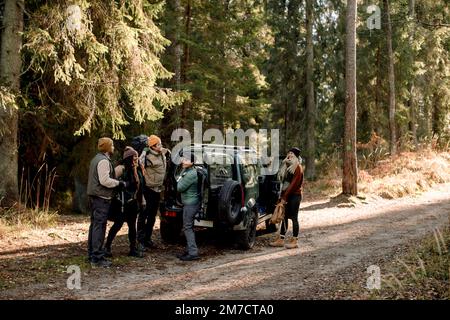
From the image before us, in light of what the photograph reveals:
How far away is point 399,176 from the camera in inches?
736

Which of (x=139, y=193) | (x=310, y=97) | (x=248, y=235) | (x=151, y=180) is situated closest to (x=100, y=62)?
(x=151, y=180)

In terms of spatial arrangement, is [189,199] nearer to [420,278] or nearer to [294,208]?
[294,208]

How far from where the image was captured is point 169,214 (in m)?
9.27

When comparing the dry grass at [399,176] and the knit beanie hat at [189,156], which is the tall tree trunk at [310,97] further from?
the knit beanie hat at [189,156]

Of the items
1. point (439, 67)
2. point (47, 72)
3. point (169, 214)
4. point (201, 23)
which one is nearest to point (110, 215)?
point (169, 214)

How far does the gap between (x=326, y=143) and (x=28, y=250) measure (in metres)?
23.3

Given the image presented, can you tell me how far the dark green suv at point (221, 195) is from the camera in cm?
889

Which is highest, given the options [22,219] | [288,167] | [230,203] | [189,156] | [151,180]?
[189,156]

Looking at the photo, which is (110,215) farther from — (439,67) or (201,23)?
(439,67)

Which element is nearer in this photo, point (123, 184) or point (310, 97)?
point (123, 184)

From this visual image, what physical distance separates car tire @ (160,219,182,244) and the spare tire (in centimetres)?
137

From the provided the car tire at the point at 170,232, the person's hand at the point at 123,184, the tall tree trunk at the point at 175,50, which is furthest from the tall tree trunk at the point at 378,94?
the person's hand at the point at 123,184

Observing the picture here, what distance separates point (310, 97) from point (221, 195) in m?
17.3

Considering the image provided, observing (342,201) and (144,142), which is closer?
(144,142)
